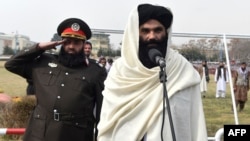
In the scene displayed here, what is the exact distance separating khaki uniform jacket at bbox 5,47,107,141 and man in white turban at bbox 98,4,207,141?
2.01 ft

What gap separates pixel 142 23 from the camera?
2.81 m

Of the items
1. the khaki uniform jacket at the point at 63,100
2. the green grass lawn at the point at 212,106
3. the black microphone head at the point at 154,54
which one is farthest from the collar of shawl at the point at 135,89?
the green grass lawn at the point at 212,106

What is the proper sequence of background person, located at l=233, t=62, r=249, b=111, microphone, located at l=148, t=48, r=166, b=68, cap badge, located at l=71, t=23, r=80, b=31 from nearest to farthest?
microphone, located at l=148, t=48, r=166, b=68
cap badge, located at l=71, t=23, r=80, b=31
background person, located at l=233, t=62, r=249, b=111

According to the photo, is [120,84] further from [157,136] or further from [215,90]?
[215,90]

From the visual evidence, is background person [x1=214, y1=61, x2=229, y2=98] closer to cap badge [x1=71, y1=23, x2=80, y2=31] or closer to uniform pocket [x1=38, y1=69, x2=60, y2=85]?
cap badge [x1=71, y1=23, x2=80, y2=31]

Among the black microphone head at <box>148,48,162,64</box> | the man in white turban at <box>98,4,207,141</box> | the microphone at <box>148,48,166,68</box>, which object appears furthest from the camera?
the man in white turban at <box>98,4,207,141</box>

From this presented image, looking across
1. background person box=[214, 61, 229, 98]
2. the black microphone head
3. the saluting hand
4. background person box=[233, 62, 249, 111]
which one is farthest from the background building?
the black microphone head

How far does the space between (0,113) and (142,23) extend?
6346mm

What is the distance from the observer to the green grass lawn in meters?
9.09

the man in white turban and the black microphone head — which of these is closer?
the black microphone head

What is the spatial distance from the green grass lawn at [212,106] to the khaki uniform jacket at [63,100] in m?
4.64

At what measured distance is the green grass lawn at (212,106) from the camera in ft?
29.8

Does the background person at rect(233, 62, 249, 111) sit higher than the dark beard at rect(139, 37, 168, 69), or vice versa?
the dark beard at rect(139, 37, 168, 69)

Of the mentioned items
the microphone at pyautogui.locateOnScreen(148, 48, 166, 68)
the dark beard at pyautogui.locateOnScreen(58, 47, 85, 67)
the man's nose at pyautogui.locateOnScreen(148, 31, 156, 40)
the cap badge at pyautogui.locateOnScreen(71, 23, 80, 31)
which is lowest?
the dark beard at pyautogui.locateOnScreen(58, 47, 85, 67)
